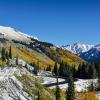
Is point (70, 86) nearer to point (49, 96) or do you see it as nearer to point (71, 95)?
point (71, 95)

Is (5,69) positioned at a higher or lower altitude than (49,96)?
higher

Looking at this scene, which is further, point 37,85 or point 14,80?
point 37,85

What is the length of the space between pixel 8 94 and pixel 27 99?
807 centimetres

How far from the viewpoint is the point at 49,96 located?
559 feet

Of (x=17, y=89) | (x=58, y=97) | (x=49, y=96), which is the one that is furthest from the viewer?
(x=49, y=96)

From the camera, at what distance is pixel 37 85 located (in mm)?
174125

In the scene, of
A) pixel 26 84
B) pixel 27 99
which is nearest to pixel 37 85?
pixel 26 84

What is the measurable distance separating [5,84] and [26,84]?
13343 millimetres

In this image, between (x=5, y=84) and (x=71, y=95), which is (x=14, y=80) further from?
(x=71, y=95)

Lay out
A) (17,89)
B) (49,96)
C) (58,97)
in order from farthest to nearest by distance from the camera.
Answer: (49,96)
(17,89)
(58,97)

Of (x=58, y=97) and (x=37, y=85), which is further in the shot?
(x=37, y=85)

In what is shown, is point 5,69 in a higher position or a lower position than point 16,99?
higher

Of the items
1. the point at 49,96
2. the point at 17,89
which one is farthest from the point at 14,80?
the point at 49,96

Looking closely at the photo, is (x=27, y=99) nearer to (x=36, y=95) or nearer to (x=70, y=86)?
(x=36, y=95)
